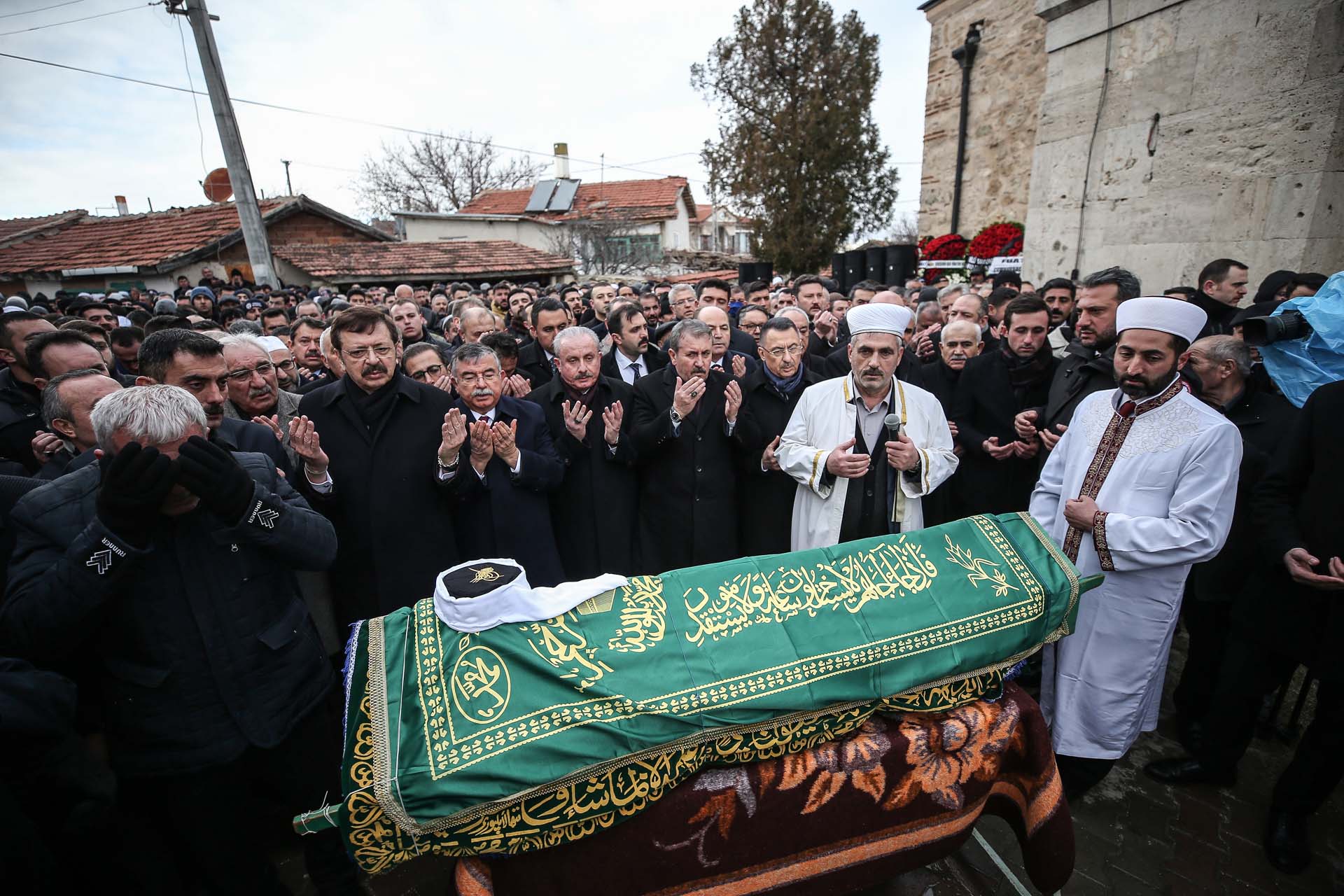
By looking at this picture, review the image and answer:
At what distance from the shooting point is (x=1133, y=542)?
254cm

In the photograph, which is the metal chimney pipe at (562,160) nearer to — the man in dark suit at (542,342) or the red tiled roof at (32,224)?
the red tiled roof at (32,224)

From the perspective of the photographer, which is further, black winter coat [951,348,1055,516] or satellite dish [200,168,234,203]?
satellite dish [200,168,234,203]

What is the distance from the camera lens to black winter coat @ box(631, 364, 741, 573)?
3.77 metres

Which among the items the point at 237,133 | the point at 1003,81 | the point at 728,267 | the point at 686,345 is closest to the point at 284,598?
the point at 686,345

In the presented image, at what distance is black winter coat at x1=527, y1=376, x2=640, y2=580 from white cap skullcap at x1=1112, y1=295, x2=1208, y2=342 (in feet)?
8.78

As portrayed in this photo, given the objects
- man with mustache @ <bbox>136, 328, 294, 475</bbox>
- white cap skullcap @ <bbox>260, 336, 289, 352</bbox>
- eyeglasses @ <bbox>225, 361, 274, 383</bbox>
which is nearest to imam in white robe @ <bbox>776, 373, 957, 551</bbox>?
man with mustache @ <bbox>136, 328, 294, 475</bbox>

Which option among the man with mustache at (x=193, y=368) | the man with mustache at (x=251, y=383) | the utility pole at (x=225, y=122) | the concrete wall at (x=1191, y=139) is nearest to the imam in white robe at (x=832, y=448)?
the man with mustache at (x=193, y=368)

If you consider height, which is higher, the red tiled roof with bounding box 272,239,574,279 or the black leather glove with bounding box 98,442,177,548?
the red tiled roof with bounding box 272,239,574,279

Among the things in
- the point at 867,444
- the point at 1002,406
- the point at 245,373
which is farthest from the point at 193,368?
the point at 1002,406

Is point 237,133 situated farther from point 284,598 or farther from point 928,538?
point 928,538

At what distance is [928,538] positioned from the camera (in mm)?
2379

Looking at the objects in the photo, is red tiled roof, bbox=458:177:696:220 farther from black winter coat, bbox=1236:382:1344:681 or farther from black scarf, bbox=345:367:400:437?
black winter coat, bbox=1236:382:1344:681

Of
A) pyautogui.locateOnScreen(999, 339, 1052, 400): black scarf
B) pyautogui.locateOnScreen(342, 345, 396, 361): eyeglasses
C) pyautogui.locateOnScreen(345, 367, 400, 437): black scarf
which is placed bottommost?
pyautogui.locateOnScreen(999, 339, 1052, 400): black scarf

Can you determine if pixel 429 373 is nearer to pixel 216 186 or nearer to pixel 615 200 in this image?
pixel 216 186
